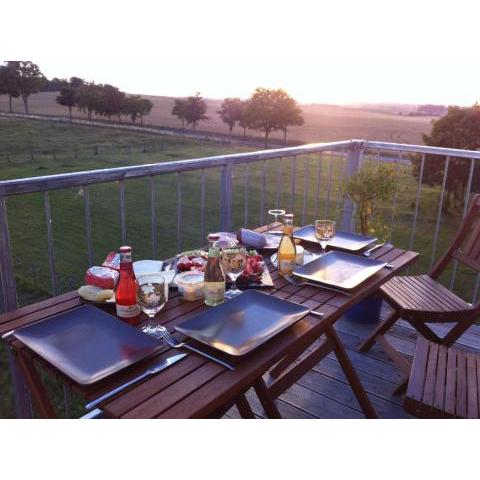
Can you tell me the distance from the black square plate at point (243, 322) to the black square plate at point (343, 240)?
0.78 metres

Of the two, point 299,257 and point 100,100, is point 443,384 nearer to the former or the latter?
point 299,257

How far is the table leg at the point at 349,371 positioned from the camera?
200 cm

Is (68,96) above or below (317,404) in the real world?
above

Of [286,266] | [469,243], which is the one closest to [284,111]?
[469,243]

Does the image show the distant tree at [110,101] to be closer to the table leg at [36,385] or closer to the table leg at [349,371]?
the table leg at [349,371]

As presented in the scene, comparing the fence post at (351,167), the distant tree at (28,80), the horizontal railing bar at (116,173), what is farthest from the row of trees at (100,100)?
the horizontal railing bar at (116,173)

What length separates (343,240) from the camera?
2.38 meters

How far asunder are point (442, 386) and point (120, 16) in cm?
203

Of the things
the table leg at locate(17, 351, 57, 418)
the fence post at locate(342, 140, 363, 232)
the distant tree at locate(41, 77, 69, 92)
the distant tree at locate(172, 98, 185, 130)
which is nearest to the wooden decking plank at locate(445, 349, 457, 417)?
the table leg at locate(17, 351, 57, 418)

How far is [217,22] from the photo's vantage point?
1950 millimetres

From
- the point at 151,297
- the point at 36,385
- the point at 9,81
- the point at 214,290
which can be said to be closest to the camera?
the point at 36,385

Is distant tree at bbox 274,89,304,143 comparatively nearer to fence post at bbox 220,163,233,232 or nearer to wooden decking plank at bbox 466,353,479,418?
fence post at bbox 220,163,233,232

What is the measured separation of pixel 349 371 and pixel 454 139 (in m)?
14.5
